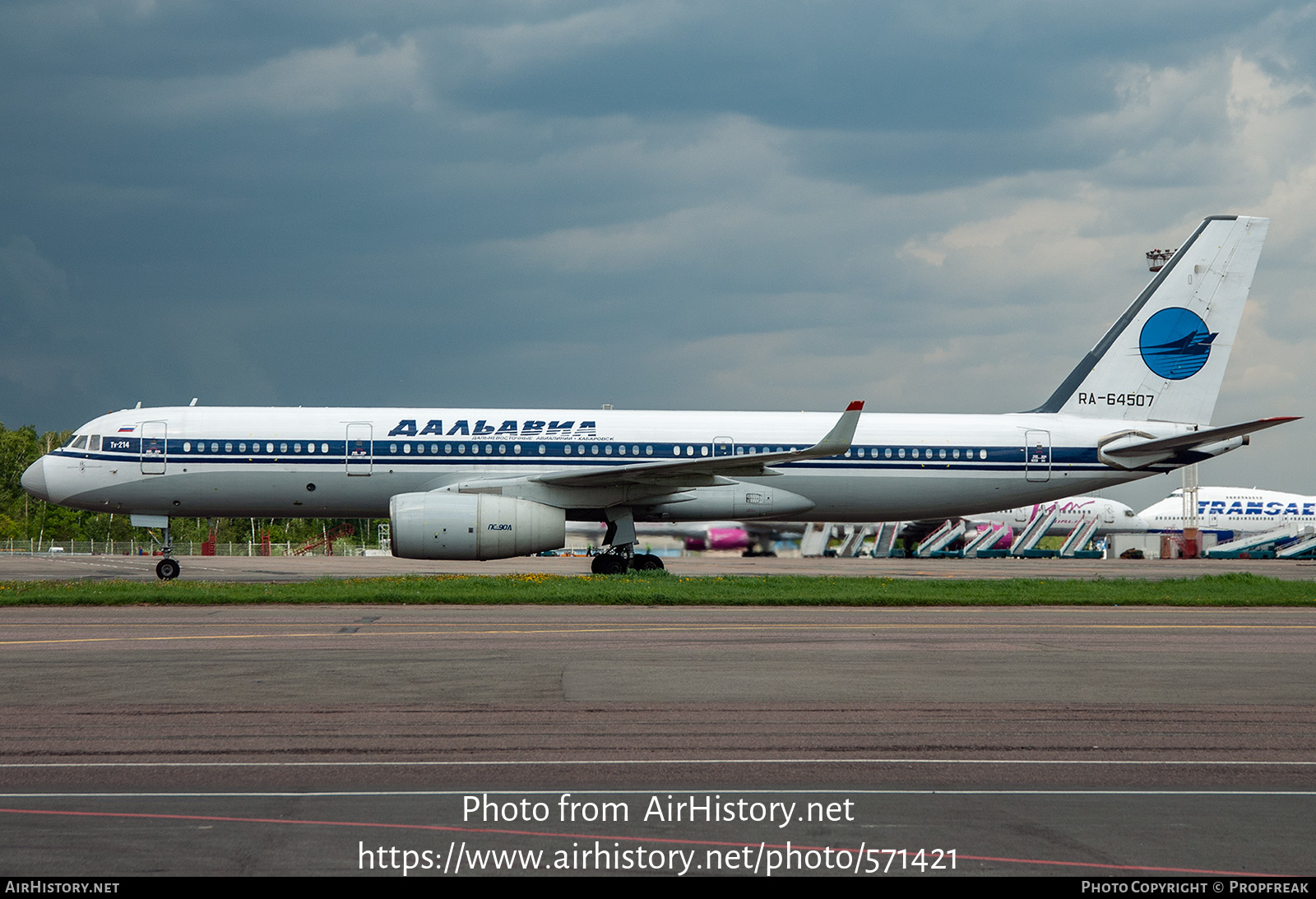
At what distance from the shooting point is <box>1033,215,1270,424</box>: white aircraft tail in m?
29.8

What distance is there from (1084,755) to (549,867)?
4597 mm

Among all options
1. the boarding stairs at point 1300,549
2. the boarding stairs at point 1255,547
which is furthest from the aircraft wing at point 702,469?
the boarding stairs at point 1255,547

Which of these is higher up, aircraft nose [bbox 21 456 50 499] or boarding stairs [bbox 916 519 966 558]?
boarding stairs [bbox 916 519 966 558]

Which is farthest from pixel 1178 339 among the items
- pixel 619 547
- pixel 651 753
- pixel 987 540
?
pixel 987 540

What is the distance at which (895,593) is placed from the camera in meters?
20.6

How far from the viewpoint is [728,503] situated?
2684 centimetres

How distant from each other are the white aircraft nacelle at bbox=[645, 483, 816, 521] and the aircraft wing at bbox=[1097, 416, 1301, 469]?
8.49 m

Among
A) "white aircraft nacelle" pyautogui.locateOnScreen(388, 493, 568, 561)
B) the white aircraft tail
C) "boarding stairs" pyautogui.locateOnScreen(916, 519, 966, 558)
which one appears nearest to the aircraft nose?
"white aircraft nacelle" pyautogui.locateOnScreen(388, 493, 568, 561)

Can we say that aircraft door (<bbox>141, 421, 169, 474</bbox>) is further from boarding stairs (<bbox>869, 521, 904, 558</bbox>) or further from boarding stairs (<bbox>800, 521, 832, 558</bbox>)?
boarding stairs (<bbox>869, 521, 904, 558</bbox>)

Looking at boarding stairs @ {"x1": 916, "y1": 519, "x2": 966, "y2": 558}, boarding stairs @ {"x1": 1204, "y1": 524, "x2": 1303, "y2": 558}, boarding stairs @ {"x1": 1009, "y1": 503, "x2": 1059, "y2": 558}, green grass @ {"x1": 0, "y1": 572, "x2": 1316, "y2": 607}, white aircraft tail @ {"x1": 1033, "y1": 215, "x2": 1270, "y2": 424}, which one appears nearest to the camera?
green grass @ {"x1": 0, "y1": 572, "x2": 1316, "y2": 607}

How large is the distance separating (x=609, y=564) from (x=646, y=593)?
23.8 ft

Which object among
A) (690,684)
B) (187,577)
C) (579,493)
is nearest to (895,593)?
(579,493)

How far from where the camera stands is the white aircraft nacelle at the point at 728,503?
26.7 metres

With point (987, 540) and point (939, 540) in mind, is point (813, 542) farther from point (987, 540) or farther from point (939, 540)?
point (987, 540)
